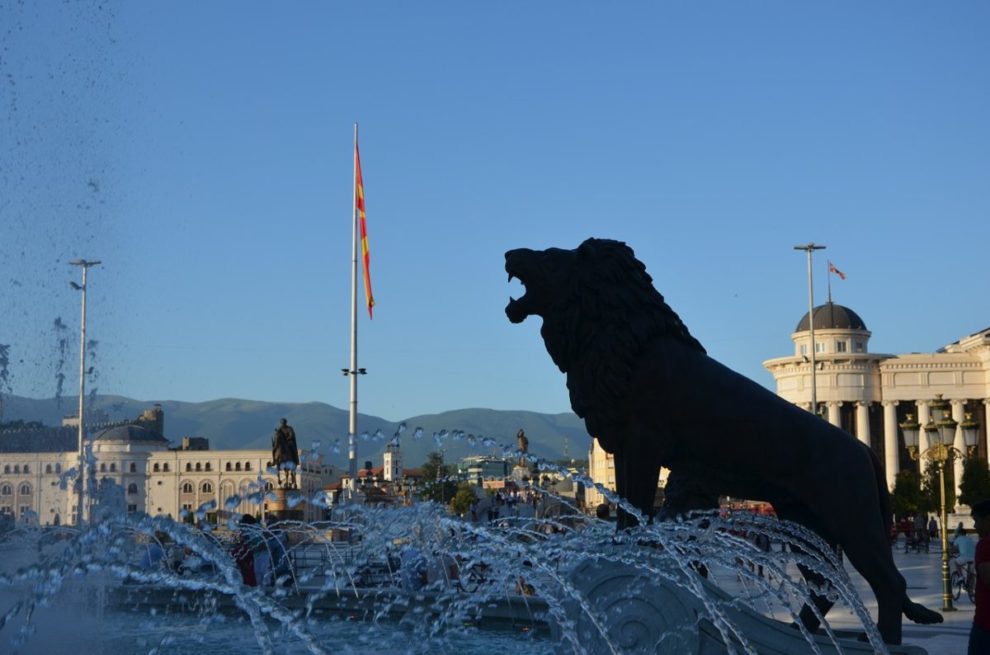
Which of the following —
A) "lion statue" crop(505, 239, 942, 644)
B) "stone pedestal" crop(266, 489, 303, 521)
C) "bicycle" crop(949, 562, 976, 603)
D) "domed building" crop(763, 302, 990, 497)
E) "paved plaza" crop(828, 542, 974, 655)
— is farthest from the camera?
"domed building" crop(763, 302, 990, 497)

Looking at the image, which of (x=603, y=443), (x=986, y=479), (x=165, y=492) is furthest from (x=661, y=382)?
(x=165, y=492)

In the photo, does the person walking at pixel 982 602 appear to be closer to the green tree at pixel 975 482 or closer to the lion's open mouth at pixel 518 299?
the lion's open mouth at pixel 518 299

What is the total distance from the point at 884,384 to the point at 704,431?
8499cm

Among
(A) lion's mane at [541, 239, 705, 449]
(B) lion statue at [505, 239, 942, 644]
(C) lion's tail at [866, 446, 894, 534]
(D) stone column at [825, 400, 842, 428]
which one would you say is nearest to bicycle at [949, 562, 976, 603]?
(C) lion's tail at [866, 446, 894, 534]

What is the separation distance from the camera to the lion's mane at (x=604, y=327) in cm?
669

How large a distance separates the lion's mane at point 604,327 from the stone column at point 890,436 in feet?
272

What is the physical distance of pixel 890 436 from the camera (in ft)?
282

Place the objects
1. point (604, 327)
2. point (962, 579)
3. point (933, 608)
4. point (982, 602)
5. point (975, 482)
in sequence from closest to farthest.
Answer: point (604, 327)
point (982, 602)
point (933, 608)
point (962, 579)
point (975, 482)

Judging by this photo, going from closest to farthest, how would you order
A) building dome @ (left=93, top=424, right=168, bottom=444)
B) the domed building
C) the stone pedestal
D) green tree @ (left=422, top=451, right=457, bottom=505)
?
the stone pedestal → the domed building → green tree @ (left=422, top=451, right=457, bottom=505) → building dome @ (left=93, top=424, right=168, bottom=444)

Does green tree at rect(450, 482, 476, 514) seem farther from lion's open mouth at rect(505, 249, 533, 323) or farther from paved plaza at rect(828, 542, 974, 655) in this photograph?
lion's open mouth at rect(505, 249, 533, 323)

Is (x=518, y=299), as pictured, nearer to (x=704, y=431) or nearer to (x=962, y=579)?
(x=704, y=431)

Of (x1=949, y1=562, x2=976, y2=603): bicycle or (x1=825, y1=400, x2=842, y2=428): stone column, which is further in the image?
(x1=825, y1=400, x2=842, y2=428): stone column

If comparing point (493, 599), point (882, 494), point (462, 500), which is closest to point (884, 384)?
point (462, 500)

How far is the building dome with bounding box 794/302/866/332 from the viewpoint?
9075 centimetres
